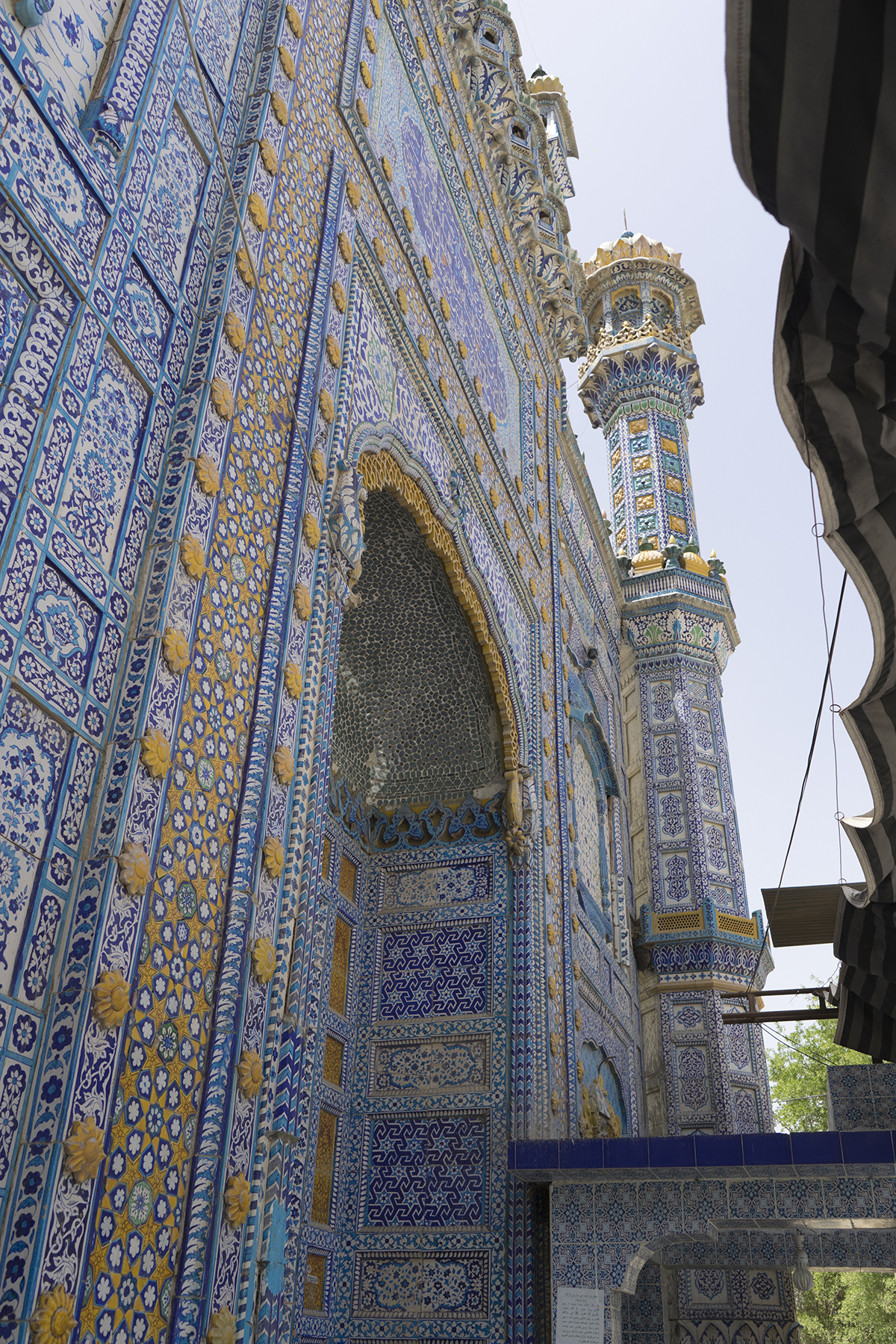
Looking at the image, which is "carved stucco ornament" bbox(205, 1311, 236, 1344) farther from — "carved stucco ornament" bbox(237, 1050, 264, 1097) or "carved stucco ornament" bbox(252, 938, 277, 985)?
"carved stucco ornament" bbox(252, 938, 277, 985)

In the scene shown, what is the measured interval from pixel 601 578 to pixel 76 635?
381 inches

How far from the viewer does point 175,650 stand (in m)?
2.86

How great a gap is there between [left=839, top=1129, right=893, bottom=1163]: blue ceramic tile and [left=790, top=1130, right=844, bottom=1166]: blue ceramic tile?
0.11 feet

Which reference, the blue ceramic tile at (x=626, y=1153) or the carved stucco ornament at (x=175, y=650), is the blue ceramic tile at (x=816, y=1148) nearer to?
the blue ceramic tile at (x=626, y=1153)

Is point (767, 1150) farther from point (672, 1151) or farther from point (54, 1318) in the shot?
point (54, 1318)

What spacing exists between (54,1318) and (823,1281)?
61.0ft

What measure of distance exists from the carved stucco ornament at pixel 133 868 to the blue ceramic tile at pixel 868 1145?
13.1 ft

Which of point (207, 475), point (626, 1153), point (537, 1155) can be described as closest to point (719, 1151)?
point (626, 1153)

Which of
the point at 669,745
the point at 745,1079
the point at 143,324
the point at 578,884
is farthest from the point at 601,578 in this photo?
the point at 143,324

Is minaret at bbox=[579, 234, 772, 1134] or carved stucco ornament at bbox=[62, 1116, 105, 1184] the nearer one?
carved stucco ornament at bbox=[62, 1116, 105, 1184]

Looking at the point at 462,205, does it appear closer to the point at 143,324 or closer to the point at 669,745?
the point at 143,324

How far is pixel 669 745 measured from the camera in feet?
37.8

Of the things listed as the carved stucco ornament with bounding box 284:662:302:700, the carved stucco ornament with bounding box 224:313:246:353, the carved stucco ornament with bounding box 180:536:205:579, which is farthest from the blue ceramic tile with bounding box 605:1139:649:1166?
the carved stucco ornament with bounding box 224:313:246:353

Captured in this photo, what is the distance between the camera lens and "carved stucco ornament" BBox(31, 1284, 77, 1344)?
6.57 feet
